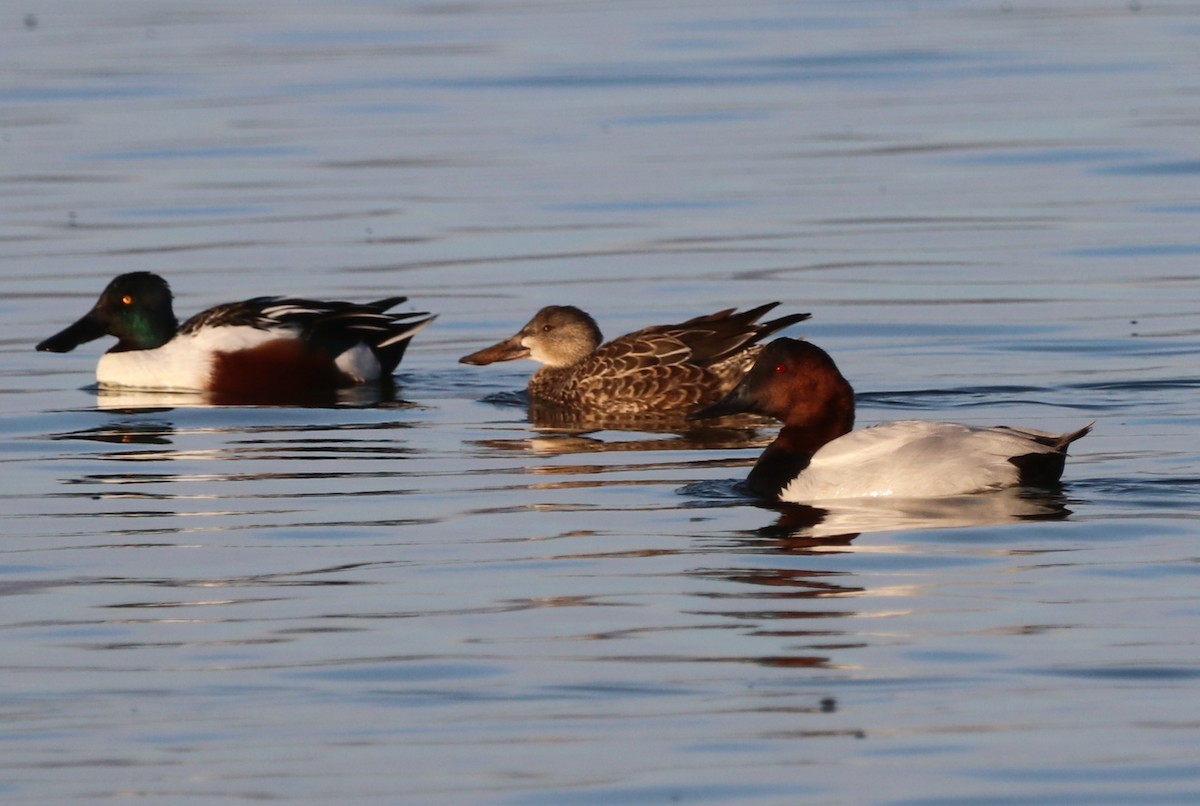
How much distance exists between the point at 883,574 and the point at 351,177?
44.6 ft

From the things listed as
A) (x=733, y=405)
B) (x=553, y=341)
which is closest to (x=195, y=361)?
(x=553, y=341)

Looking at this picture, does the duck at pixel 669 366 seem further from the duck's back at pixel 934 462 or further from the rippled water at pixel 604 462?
the duck's back at pixel 934 462

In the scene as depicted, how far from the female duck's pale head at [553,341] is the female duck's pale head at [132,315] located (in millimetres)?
2044

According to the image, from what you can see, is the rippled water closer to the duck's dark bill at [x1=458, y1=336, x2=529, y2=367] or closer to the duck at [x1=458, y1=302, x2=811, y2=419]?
the duck's dark bill at [x1=458, y1=336, x2=529, y2=367]

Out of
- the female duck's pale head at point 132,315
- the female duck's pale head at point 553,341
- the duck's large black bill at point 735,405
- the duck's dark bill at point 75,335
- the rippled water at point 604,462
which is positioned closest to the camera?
the rippled water at point 604,462

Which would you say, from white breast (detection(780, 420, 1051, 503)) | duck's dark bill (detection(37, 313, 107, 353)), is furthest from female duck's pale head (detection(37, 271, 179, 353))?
white breast (detection(780, 420, 1051, 503))

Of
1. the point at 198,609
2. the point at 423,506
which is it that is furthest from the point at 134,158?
the point at 198,609

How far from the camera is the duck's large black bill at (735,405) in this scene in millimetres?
10742

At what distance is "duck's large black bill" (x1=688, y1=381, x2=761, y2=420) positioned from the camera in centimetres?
1074

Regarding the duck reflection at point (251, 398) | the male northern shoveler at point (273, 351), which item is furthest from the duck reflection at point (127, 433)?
the male northern shoveler at point (273, 351)

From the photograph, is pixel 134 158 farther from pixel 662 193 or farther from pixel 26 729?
pixel 26 729

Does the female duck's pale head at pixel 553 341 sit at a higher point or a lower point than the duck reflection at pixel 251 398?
higher

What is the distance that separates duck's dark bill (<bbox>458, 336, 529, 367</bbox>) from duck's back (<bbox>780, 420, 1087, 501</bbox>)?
4.13 m

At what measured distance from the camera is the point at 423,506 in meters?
9.89
